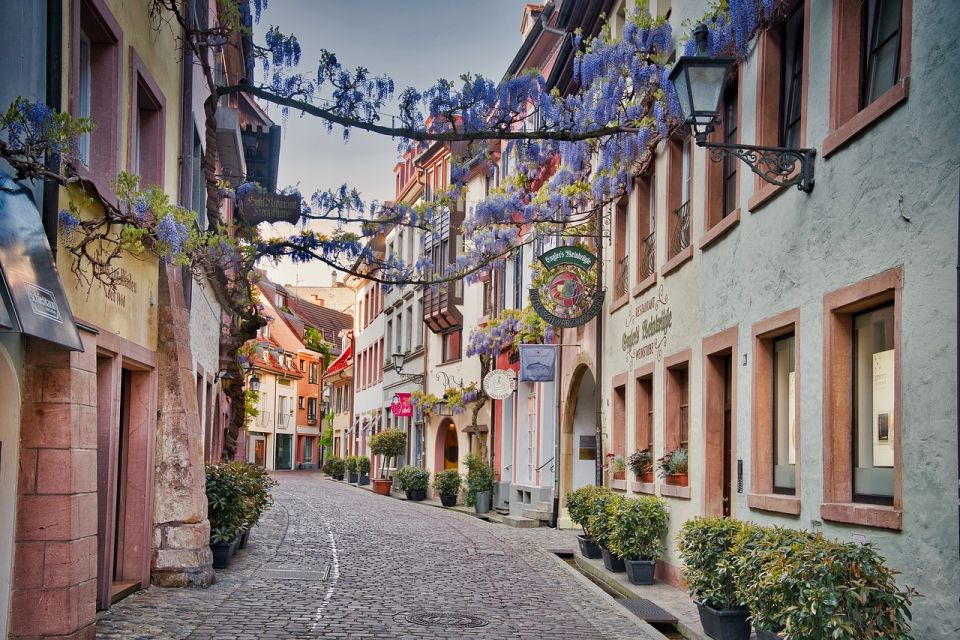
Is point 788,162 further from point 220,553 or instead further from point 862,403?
point 220,553

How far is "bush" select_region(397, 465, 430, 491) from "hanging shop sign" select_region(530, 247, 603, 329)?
55.6ft

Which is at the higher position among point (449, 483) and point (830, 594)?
point (830, 594)

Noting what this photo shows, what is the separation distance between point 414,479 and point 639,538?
2207cm

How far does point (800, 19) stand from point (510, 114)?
3067 millimetres

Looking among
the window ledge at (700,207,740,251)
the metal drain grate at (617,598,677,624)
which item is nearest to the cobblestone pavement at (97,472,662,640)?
the metal drain grate at (617,598,677,624)

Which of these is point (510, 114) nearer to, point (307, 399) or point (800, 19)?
point (800, 19)

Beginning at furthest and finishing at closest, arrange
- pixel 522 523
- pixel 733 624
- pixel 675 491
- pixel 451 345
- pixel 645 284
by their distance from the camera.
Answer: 1. pixel 451 345
2. pixel 522 523
3. pixel 645 284
4. pixel 675 491
5. pixel 733 624

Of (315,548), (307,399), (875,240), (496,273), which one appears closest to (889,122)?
(875,240)

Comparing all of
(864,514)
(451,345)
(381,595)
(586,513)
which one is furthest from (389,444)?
(864,514)

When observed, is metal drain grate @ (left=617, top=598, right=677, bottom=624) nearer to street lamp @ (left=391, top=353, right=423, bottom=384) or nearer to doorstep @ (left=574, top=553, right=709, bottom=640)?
doorstep @ (left=574, top=553, right=709, bottom=640)

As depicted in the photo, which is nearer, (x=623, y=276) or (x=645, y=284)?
(x=645, y=284)

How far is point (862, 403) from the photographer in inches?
354

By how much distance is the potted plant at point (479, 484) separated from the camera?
29062 millimetres

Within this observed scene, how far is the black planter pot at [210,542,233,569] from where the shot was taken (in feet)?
46.0
